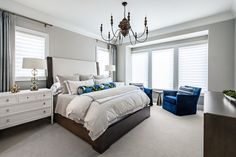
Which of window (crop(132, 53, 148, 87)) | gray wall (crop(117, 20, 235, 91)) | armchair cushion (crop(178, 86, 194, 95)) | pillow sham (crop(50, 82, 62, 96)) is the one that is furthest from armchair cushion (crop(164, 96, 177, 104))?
pillow sham (crop(50, 82, 62, 96))

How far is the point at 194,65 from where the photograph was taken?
4516 mm

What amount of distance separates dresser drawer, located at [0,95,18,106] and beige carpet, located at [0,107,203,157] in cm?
69

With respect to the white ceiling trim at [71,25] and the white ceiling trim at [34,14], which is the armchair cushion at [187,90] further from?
the white ceiling trim at [34,14]

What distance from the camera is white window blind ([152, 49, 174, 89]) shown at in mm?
5121

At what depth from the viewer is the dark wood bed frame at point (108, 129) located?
204cm

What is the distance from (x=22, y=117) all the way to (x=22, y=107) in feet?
0.68

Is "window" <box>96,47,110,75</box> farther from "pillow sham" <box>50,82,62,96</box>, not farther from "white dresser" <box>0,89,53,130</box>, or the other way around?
"white dresser" <box>0,89,53,130</box>

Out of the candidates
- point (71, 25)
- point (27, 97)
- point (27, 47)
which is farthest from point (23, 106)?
point (71, 25)

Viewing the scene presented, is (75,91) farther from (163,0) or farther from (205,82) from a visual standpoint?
(205,82)

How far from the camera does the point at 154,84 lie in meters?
5.61

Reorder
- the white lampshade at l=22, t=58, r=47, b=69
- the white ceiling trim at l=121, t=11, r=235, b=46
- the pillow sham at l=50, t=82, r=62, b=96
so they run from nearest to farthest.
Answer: the white lampshade at l=22, t=58, r=47, b=69 < the pillow sham at l=50, t=82, r=62, b=96 < the white ceiling trim at l=121, t=11, r=235, b=46

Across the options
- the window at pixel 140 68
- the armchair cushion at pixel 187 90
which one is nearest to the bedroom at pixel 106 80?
the armchair cushion at pixel 187 90

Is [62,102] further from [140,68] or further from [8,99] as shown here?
[140,68]

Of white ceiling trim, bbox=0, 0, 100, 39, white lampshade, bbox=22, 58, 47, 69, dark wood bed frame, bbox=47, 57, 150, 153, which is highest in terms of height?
white ceiling trim, bbox=0, 0, 100, 39
